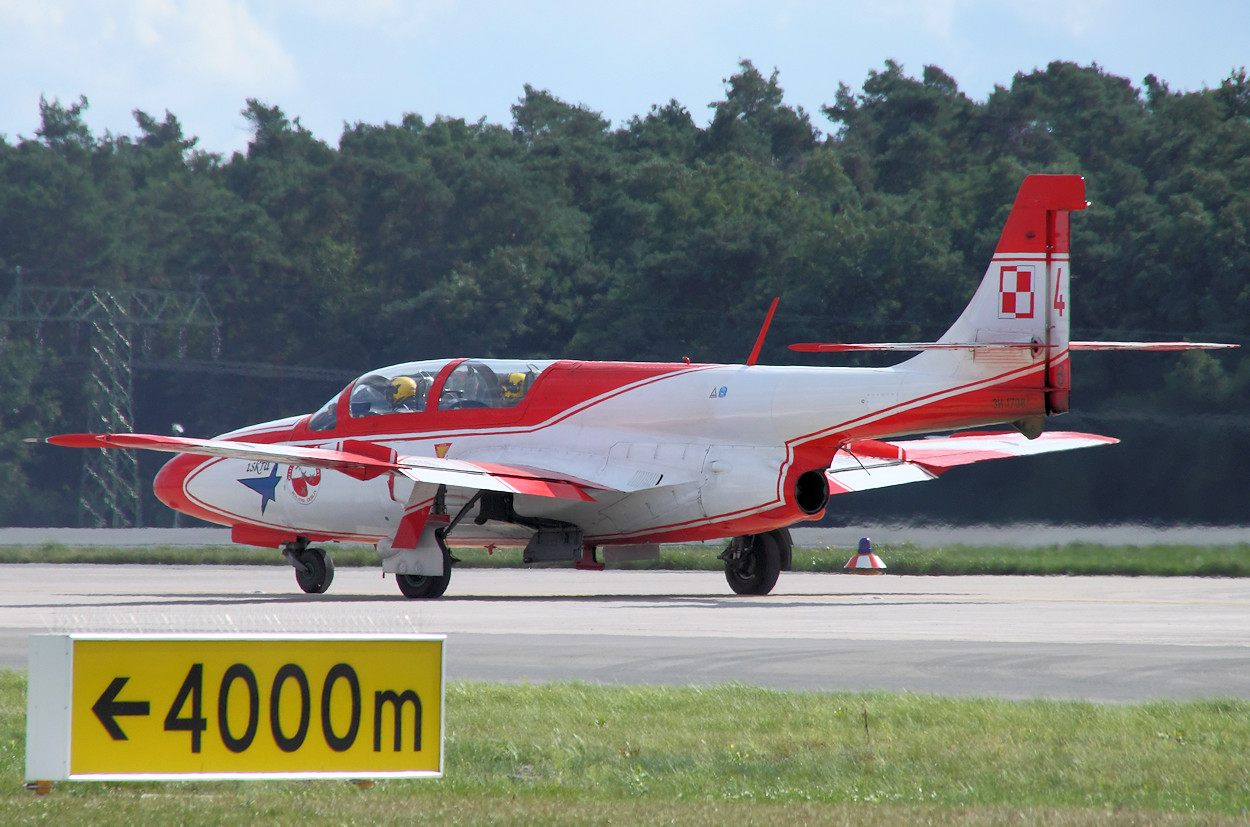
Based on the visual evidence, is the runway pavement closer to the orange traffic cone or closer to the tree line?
the orange traffic cone

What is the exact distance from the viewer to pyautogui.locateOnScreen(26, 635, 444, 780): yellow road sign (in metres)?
5.88

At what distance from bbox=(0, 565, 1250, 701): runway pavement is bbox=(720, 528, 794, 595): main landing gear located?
32cm

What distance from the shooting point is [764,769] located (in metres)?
7.39

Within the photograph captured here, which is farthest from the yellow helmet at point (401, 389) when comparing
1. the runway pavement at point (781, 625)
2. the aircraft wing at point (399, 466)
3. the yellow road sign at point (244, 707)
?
the yellow road sign at point (244, 707)

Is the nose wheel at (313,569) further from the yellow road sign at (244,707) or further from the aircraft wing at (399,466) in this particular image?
the yellow road sign at (244,707)

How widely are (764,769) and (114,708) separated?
3.12 m

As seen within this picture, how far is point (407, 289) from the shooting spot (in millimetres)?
74562

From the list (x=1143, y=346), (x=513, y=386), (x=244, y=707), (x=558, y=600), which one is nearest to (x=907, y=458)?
(x=1143, y=346)

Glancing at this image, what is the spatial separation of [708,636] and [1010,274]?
642 centimetres

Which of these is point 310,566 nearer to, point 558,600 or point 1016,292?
point 558,600

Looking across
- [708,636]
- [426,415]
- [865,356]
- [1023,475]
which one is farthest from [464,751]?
[865,356]

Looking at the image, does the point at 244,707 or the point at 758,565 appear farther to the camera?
the point at 758,565

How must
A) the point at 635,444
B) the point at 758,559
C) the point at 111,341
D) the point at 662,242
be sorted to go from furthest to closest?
the point at 111,341 → the point at 662,242 → the point at 758,559 → the point at 635,444

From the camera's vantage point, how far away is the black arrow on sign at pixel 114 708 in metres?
5.89
